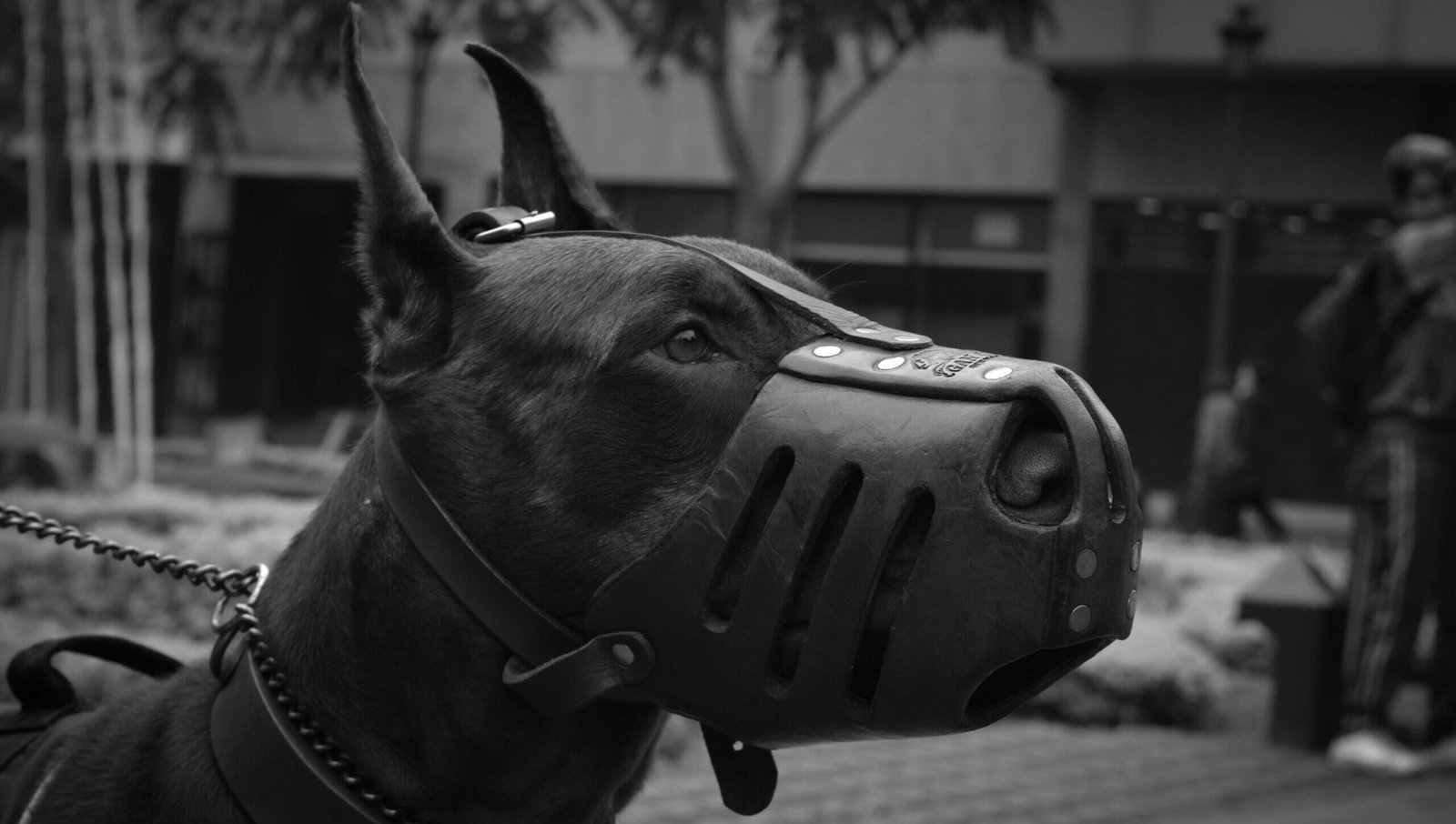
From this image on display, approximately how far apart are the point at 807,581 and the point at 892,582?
3.6 inches

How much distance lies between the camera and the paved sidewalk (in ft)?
19.8

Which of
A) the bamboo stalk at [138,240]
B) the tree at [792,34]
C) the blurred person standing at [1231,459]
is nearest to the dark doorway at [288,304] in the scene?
the bamboo stalk at [138,240]

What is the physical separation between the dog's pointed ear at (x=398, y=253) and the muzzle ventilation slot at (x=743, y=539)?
0.41 m

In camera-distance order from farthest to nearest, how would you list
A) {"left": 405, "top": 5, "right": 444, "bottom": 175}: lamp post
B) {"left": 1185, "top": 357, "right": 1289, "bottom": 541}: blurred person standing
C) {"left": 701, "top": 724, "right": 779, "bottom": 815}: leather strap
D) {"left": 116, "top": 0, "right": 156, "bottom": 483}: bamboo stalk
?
{"left": 1185, "top": 357, "right": 1289, "bottom": 541}: blurred person standing, {"left": 116, "top": 0, "right": 156, "bottom": 483}: bamboo stalk, {"left": 405, "top": 5, "right": 444, "bottom": 175}: lamp post, {"left": 701, "top": 724, "right": 779, "bottom": 815}: leather strap

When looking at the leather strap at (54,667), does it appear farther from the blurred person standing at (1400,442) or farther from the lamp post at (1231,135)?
the lamp post at (1231,135)

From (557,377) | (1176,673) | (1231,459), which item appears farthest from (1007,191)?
(557,377)

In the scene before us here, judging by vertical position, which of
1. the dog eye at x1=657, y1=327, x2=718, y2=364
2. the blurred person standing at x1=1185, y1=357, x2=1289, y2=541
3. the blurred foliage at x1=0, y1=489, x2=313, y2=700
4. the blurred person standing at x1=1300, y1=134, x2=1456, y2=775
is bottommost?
the blurred person standing at x1=1185, y1=357, x2=1289, y2=541

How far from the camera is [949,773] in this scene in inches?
268

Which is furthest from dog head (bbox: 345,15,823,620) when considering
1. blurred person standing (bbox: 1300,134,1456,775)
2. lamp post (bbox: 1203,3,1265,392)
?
lamp post (bbox: 1203,3,1265,392)

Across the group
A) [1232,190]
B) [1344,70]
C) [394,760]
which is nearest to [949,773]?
[394,760]

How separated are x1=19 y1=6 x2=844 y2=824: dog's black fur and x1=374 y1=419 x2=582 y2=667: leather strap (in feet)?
0.06

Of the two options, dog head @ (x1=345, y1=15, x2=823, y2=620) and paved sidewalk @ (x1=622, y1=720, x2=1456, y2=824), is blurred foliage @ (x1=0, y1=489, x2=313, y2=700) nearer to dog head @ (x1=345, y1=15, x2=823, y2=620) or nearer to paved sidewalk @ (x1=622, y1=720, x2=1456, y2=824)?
paved sidewalk @ (x1=622, y1=720, x2=1456, y2=824)

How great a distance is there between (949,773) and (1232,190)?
13343 mm

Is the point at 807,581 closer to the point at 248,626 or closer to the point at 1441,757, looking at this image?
the point at 248,626
